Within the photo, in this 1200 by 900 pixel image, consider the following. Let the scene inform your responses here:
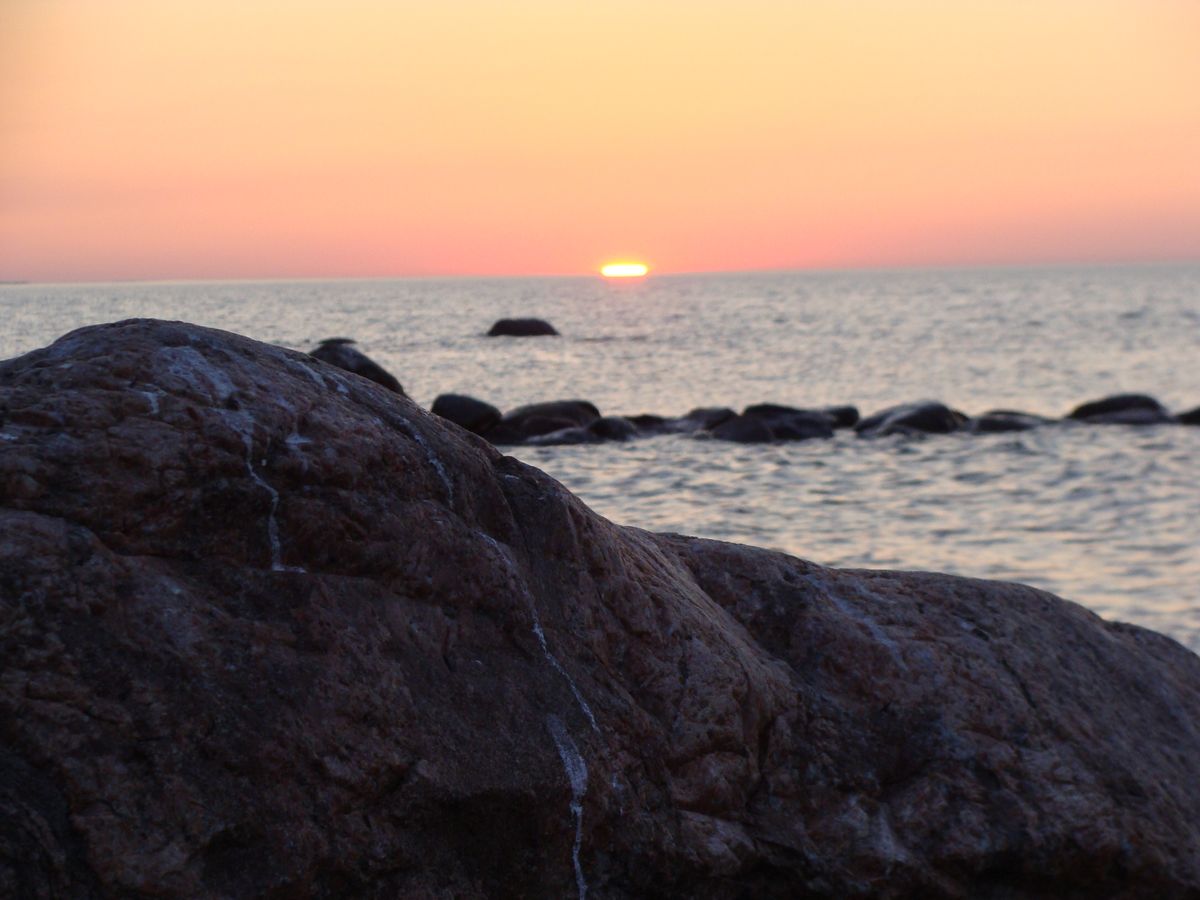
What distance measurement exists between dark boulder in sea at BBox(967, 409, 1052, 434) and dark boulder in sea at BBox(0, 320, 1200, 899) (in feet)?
51.7

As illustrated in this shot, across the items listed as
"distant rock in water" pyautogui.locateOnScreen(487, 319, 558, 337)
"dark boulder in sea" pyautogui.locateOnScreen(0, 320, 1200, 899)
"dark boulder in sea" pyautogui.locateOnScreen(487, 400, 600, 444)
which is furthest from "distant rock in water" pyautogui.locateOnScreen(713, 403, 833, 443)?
"distant rock in water" pyautogui.locateOnScreen(487, 319, 558, 337)

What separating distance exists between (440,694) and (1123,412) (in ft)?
66.1

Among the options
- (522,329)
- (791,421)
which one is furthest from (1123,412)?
(522,329)

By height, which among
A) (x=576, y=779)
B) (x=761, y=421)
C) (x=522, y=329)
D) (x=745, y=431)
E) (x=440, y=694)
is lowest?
(x=522, y=329)

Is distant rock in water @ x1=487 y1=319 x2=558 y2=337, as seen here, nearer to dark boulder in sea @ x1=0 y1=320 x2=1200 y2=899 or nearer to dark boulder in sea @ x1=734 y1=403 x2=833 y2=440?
dark boulder in sea @ x1=734 y1=403 x2=833 y2=440

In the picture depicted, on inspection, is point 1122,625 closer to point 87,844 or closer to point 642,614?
point 642,614

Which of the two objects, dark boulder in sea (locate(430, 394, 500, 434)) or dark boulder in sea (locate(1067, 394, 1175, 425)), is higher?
dark boulder in sea (locate(430, 394, 500, 434))

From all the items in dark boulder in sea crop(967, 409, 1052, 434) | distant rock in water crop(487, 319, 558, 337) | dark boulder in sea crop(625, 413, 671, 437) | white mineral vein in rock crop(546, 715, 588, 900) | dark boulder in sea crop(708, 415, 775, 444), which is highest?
white mineral vein in rock crop(546, 715, 588, 900)

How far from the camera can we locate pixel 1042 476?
15.3 m

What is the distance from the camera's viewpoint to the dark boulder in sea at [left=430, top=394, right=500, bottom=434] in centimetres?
2027

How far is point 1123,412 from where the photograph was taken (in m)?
21.1

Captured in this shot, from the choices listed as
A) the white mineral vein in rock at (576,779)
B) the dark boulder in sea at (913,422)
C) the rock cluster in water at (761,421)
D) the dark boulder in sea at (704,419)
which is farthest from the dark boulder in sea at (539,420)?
the white mineral vein in rock at (576,779)

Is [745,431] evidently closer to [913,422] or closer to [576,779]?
[913,422]

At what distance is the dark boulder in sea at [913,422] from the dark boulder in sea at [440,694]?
15.2 meters
